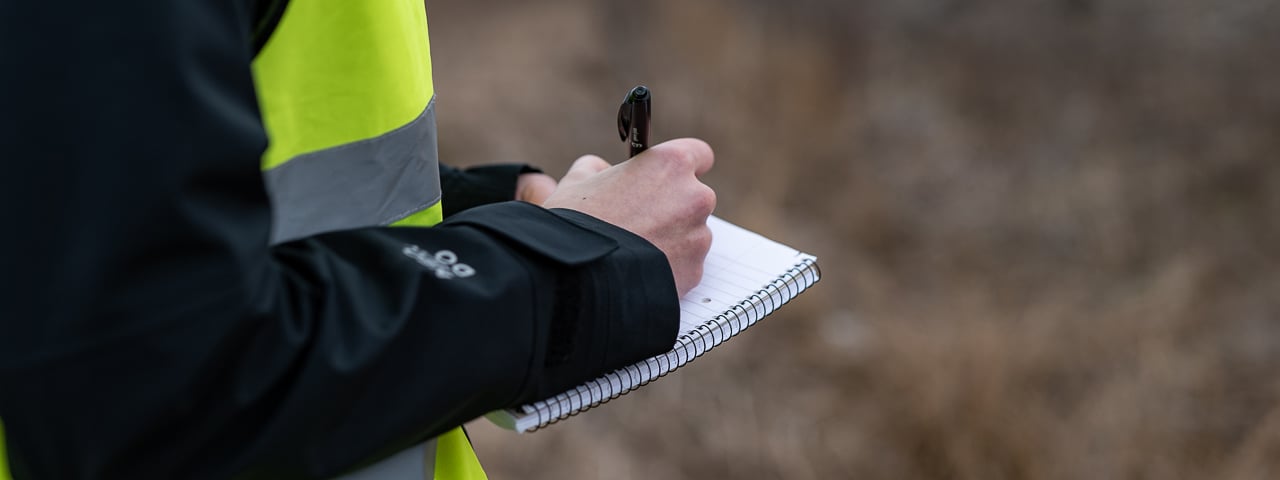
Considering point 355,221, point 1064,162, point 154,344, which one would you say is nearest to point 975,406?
point 1064,162

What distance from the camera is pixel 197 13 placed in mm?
580

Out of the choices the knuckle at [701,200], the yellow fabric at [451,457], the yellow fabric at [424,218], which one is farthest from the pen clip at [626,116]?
the yellow fabric at [451,457]

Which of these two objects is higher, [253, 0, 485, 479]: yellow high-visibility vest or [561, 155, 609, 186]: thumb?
[253, 0, 485, 479]: yellow high-visibility vest

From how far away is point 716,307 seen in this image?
97 cm

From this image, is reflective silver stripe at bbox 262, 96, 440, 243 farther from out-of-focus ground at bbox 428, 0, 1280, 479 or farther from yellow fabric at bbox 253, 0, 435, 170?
out-of-focus ground at bbox 428, 0, 1280, 479

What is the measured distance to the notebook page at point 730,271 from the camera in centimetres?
97

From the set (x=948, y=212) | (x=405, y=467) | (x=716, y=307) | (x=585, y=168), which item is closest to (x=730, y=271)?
(x=716, y=307)

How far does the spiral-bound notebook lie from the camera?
2.66 ft

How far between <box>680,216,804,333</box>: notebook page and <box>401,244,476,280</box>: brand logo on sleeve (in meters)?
0.25

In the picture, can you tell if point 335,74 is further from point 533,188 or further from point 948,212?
point 948,212

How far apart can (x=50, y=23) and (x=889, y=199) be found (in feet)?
12.5

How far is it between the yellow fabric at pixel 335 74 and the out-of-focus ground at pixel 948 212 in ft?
7.64

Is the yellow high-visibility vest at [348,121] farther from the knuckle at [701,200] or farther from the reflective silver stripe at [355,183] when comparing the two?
the knuckle at [701,200]

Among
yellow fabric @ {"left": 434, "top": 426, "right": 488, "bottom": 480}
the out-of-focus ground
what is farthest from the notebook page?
the out-of-focus ground
